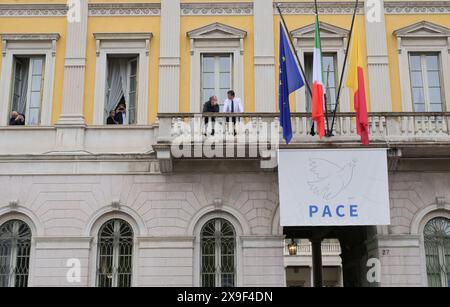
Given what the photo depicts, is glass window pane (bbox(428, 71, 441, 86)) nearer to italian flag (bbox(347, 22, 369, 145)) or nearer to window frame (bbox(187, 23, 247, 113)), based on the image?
italian flag (bbox(347, 22, 369, 145))

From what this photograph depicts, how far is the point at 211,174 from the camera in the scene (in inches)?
671

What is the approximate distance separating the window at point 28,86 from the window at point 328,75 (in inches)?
300

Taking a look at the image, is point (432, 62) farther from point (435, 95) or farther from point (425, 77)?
point (435, 95)

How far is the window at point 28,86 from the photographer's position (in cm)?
1803

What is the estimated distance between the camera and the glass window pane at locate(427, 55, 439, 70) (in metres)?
18.2

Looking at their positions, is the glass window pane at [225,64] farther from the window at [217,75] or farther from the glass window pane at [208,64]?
the glass window pane at [208,64]

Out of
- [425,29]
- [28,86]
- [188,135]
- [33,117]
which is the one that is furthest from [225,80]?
[425,29]

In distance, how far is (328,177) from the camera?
15812 millimetres

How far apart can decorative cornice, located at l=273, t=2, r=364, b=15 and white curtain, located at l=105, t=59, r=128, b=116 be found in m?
4.74

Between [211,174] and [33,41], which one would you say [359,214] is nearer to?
[211,174]

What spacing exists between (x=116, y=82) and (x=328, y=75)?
6.11 m

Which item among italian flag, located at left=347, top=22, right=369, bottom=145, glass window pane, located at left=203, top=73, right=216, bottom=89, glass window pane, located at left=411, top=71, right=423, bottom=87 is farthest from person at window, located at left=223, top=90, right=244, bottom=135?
glass window pane, located at left=411, top=71, right=423, bottom=87

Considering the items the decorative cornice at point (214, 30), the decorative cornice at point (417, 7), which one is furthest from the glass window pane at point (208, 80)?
the decorative cornice at point (417, 7)
